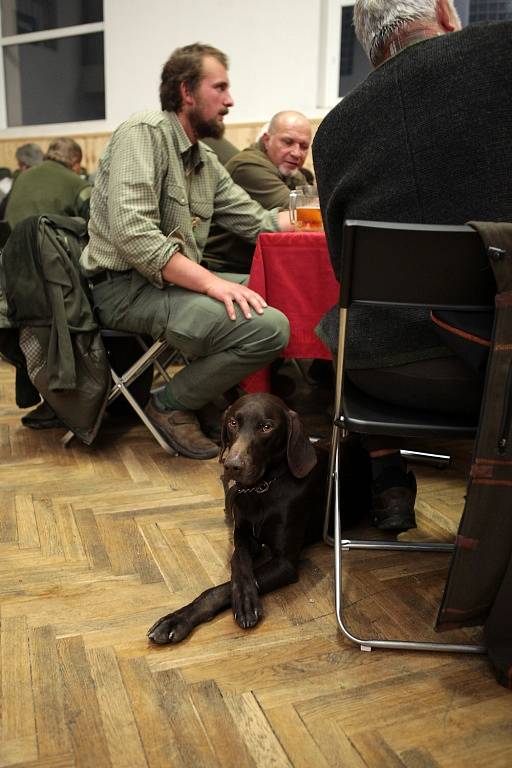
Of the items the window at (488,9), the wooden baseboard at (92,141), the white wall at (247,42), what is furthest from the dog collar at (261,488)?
the window at (488,9)

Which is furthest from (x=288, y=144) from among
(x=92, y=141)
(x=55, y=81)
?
(x=55, y=81)

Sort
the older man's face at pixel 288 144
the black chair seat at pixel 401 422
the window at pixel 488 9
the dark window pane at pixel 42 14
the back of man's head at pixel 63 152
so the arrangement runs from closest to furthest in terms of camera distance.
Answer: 1. the black chair seat at pixel 401 422
2. the older man's face at pixel 288 144
3. the back of man's head at pixel 63 152
4. the window at pixel 488 9
5. the dark window pane at pixel 42 14

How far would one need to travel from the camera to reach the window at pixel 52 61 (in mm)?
7324

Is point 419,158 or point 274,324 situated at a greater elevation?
point 419,158

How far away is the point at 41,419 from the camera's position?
301 cm

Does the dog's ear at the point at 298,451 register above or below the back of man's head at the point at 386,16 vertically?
below

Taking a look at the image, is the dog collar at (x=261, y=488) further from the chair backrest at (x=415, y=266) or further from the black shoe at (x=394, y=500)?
the chair backrest at (x=415, y=266)

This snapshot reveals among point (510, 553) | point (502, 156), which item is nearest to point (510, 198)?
point (502, 156)

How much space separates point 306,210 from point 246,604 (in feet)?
4.43

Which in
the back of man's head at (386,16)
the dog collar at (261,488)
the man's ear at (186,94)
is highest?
the back of man's head at (386,16)

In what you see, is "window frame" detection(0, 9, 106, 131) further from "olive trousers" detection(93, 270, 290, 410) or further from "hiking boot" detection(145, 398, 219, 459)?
"hiking boot" detection(145, 398, 219, 459)

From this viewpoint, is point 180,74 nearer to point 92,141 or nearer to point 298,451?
point 298,451

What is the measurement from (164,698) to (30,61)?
8493 millimetres

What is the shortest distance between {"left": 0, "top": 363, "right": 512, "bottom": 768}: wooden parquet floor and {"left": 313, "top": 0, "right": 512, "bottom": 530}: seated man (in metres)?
0.56
